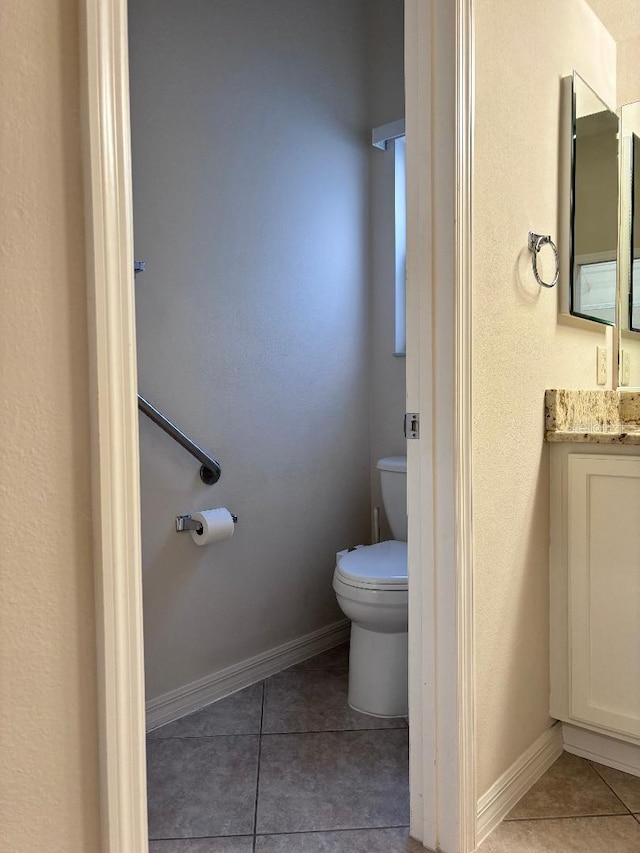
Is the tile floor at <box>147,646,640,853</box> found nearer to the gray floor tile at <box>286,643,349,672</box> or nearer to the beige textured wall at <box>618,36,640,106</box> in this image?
the gray floor tile at <box>286,643,349,672</box>

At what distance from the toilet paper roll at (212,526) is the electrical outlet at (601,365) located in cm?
129

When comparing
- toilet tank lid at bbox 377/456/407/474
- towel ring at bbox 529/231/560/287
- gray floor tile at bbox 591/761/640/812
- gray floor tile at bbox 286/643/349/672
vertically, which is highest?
towel ring at bbox 529/231/560/287

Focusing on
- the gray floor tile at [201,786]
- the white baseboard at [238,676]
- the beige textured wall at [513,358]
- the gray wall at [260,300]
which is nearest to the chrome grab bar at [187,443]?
the gray wall at [260,300]

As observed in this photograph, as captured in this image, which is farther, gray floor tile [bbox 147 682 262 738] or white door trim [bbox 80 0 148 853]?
gray floor tile [bbox 147 682 262 738]

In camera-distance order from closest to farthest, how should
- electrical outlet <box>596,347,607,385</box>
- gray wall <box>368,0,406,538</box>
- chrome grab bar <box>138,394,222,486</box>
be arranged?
1. chrome grab bar <box>138,394,222,486</box>
2. electrical outlet <box>596,347,607,385</box>
3. gray wall <box>368,0,406,538</box>

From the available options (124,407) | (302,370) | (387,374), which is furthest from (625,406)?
(124,407)

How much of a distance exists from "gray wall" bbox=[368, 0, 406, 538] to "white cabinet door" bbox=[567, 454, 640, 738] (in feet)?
3.27

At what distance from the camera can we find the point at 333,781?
63.9 inches

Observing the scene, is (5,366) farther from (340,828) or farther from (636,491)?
(636,491)

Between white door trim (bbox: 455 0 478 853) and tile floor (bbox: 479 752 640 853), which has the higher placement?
white door trim (bbox: 455 0 478 853)

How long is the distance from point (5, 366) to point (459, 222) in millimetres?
970

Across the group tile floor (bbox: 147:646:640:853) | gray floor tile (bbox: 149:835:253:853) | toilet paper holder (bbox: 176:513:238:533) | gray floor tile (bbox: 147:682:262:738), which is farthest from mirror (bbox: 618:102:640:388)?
gray floor tile (bbox: 149:835:253:853)

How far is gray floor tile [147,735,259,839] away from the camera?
4.78 feet

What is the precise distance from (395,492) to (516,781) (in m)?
1.06
